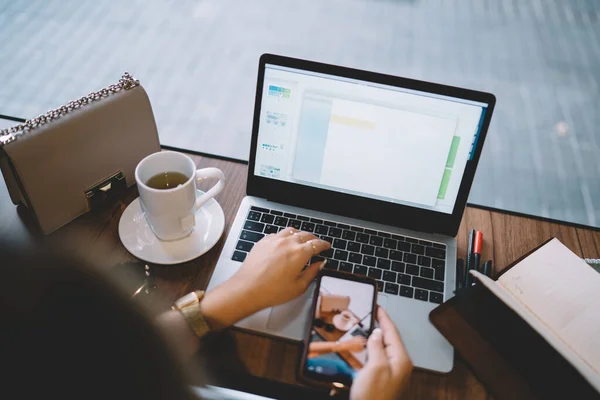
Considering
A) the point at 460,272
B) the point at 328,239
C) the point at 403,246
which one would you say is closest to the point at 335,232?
the point at 328,239

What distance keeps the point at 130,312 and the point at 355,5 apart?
91.8 inches

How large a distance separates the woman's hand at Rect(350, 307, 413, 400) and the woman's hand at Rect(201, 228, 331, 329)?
0.14 meters

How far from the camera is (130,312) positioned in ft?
1.34

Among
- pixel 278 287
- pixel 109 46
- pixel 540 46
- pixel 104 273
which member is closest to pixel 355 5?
pixel 540 46

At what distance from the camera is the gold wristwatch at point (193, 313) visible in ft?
2.61

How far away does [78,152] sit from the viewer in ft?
2.89

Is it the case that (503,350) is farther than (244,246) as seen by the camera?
No

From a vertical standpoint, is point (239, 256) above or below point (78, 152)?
below

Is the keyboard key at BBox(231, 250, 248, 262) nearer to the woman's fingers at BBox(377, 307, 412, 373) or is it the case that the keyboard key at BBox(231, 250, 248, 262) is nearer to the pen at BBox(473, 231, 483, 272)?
the woman's fingers at BBox(377, 307, 412, 373)

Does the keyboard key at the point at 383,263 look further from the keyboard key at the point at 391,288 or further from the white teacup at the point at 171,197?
the white teacup at the point at 171,197

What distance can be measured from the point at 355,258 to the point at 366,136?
0.21 meters

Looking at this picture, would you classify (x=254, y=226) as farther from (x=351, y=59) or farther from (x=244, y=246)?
(x=351, y=59)

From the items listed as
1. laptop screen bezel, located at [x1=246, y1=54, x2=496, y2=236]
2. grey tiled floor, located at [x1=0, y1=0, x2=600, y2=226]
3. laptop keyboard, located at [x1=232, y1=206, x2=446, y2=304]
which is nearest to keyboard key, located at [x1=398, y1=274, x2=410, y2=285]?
laptop keyboard, located at [x1=232, y1=206, x2=446, y2=304]

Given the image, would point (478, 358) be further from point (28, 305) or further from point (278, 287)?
point (28, 305)
